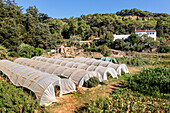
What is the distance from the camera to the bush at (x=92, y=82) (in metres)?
11.1

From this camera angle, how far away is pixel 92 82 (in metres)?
11.3

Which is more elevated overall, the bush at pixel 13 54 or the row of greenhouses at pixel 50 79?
the bush at pixel 13 54

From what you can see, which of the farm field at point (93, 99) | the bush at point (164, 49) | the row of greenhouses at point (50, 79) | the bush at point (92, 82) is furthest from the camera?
the bush at point (164, 49)

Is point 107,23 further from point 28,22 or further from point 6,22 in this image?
point 6,22

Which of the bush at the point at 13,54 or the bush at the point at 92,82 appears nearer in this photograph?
the bush at the point at 92,82

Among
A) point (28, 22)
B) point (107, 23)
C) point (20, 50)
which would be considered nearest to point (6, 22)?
point (20, 50)

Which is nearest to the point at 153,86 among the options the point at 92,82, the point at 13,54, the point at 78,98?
the point at 92,82

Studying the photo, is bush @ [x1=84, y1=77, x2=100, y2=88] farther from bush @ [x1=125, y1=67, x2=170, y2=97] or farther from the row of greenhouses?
bush @ [x1=125, y1=67, x2=170, y2=97]

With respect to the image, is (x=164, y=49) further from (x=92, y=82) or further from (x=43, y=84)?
(x=43, y=84)

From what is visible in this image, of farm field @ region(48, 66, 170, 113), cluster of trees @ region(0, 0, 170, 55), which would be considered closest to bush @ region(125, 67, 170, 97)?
farm field @ region(48, 66, 170, 113)

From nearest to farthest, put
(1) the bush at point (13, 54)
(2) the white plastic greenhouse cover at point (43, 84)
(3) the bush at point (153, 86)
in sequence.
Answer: (2) the white plastic greenhouse cover at point (43, 84)
(3) the bush at point (153, 86)
(1) the bush at point (13, 54)

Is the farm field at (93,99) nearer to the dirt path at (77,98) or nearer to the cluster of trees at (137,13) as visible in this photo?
the dirt path at (77,98)

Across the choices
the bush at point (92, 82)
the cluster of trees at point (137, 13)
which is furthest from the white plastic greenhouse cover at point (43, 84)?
the cluster of trees at point (137, 13)

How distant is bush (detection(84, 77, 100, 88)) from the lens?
11.1 metres
